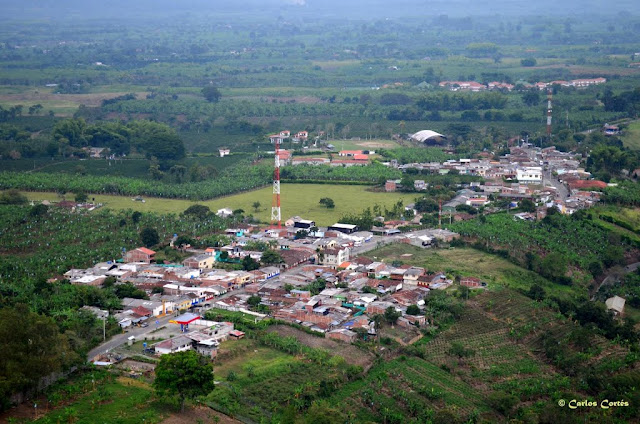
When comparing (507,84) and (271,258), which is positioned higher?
(507,84)

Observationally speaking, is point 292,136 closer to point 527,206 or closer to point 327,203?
point 327,203

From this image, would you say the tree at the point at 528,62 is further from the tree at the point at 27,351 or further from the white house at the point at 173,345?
the tree at the point at 27,351

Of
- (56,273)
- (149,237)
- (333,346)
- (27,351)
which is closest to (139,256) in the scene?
(149,237)

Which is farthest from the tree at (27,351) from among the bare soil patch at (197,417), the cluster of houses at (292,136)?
the cluster of houses at (292,136)

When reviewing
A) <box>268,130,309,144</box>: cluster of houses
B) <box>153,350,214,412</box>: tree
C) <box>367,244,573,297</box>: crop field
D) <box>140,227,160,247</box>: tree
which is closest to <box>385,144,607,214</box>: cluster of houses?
<box>367,244,573,297</box>: crop field

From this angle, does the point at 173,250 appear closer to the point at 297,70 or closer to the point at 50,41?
the point at 297,70

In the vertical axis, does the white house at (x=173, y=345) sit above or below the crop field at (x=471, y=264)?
above

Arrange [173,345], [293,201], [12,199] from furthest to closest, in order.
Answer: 1. [293,201]
2. [12,199]
3. [173,345]

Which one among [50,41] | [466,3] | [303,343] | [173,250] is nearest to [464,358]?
[303,343]
